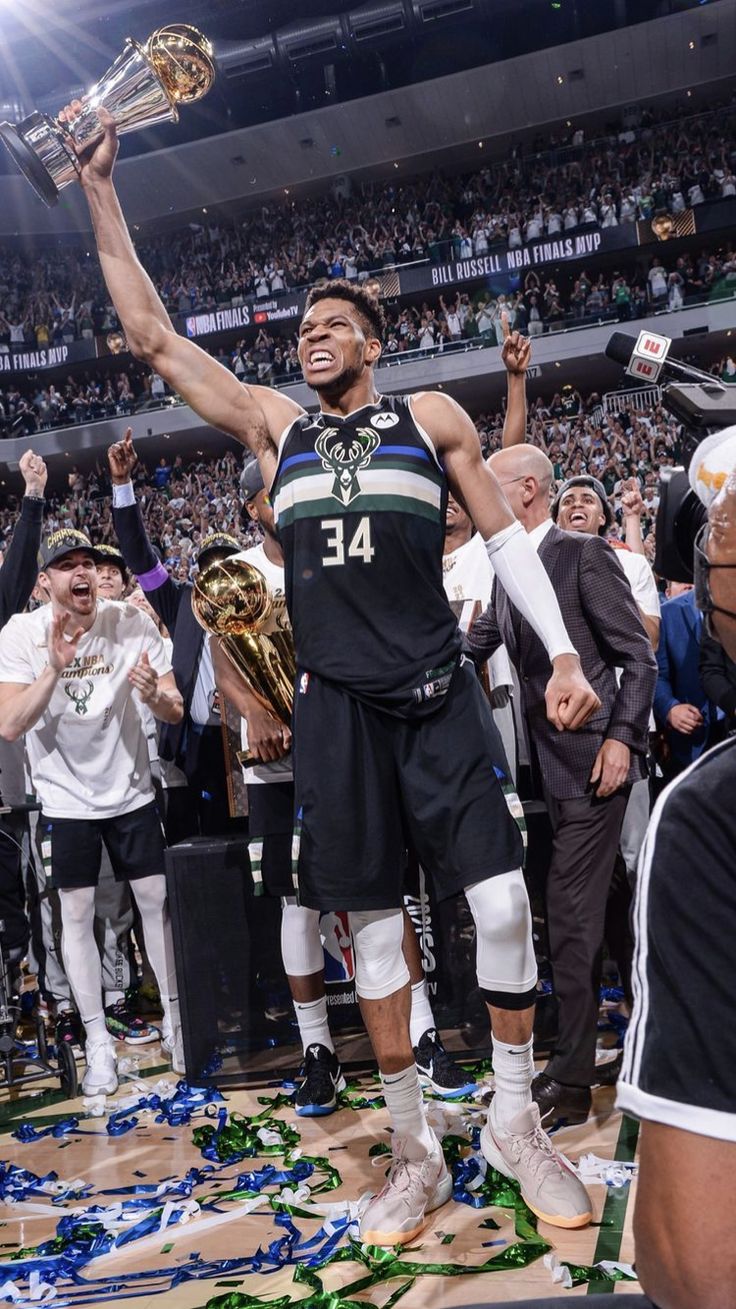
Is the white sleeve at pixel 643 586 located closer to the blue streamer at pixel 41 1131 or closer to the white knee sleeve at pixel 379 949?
the white knee sleeve at pixel 379 949

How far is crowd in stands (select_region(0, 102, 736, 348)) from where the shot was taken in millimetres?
21422

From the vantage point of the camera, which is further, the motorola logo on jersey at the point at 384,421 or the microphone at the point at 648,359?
the motorola logo on jersey at the point at 384,421

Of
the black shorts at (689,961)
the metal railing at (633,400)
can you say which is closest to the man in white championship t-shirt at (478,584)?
the black shorts at (689,961)

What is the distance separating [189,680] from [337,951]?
1.34 meters

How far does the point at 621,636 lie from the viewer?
3.08 meters

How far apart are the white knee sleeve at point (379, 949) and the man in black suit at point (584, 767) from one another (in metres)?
0.69

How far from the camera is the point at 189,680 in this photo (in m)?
4.42

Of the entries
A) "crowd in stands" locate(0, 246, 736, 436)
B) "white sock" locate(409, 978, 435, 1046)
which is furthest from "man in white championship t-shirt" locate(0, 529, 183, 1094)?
"crowd in stands" locate(0, 246, 736, 436)

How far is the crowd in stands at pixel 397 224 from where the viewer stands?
21.4 metres

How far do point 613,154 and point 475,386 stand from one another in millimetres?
5904

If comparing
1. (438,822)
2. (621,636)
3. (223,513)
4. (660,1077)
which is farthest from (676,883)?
(223,513)

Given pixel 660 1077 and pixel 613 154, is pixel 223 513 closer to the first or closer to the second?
pixel 613 154

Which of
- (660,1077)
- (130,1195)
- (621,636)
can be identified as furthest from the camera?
(621,636)

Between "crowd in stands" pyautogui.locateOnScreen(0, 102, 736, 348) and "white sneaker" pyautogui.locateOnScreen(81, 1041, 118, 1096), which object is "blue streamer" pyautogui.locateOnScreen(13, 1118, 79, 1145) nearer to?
"white sneaker" pyautogui.locateOnScreen(81, 1041, 118, 1096)
